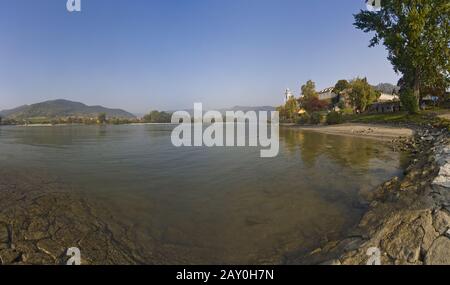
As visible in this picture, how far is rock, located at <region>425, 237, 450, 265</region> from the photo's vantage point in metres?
3.92

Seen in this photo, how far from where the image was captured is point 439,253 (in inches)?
159

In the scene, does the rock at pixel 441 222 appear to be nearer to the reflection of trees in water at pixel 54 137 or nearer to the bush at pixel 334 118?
the reflection of trees in water at pixel 54 137

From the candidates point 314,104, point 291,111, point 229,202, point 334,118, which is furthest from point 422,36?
point 291,111

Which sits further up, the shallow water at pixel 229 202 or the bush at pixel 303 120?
the bush at pixel 303 120

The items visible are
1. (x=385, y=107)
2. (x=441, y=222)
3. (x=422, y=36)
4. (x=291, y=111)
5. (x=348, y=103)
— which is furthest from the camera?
(x=291, y=111)

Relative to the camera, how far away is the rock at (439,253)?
3.92 meters

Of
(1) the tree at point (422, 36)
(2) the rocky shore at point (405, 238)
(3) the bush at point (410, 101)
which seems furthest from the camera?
(3) the bush at point (410, 101)

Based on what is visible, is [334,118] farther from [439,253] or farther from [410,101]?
[439,253]

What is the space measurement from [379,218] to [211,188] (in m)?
6.87

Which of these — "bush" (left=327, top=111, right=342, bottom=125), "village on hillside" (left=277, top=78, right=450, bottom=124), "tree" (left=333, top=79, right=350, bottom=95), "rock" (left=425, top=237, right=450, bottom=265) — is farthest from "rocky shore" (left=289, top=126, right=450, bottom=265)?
"tree" (left=333, top=79, right=350, bottom=95)

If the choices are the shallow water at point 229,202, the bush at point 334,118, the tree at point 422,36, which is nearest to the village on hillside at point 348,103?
the bush at point 334,118

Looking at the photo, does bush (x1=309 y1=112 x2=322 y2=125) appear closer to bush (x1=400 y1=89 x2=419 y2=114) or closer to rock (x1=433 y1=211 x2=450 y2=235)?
bush (x1=400 y1=89 x2=419 y2=114)

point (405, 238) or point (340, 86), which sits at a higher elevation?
point (340, 86)
